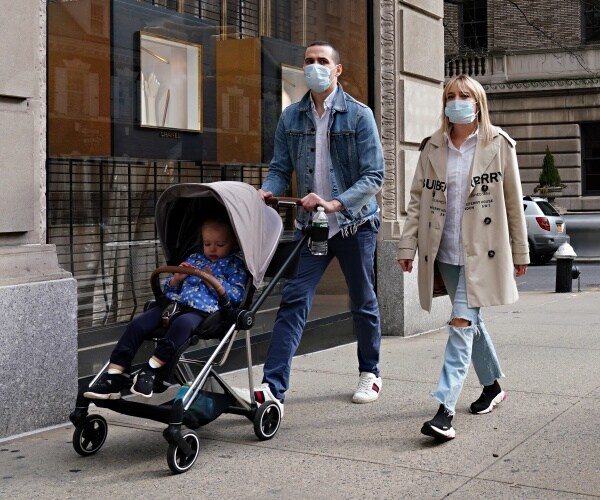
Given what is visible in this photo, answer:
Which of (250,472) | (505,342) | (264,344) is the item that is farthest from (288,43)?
(250,472)

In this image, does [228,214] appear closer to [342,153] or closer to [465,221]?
[342,153]

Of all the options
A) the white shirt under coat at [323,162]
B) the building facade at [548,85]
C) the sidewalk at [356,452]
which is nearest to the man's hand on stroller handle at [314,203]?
the white shirt under coat at [323,162]

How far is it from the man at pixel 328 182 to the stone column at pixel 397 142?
291cm

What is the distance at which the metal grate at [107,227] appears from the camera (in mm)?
6414

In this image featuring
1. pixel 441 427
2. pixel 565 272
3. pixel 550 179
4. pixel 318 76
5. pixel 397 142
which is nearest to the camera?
pixel 441 427

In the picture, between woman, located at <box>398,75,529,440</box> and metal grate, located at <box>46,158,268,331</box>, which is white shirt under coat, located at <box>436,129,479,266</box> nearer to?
woman, located at <box>398,75,529,440</box>

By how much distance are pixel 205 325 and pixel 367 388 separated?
1815 millimetres

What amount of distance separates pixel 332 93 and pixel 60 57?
176 cm

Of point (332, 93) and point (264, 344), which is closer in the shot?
point (332, 93)

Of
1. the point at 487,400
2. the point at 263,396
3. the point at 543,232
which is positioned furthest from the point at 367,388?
the point at 543,232

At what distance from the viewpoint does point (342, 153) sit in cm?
608

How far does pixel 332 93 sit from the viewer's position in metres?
6.05

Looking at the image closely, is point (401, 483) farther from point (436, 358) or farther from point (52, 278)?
point (436, 358)

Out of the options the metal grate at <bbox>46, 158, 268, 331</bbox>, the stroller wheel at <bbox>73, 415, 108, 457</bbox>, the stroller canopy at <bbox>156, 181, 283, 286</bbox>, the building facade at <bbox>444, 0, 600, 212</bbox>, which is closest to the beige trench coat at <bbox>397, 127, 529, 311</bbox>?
the stroller canopy at <bbox>156, 181, 283, 286</bbox>
